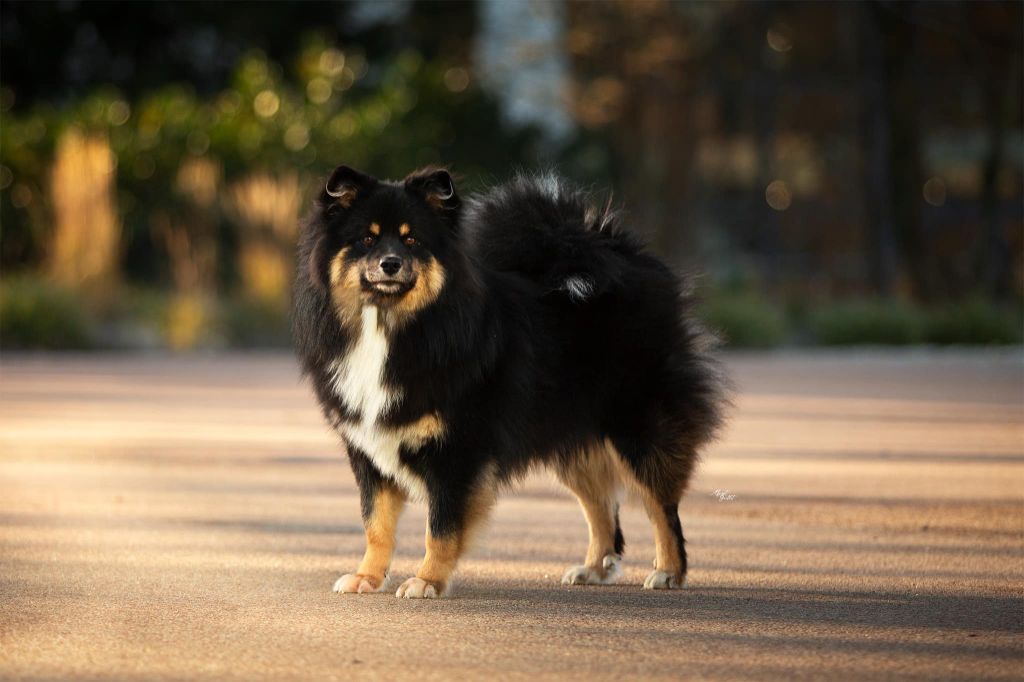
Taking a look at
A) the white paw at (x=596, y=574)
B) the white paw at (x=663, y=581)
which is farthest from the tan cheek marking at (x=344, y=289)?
the white paw at (x=663, y=581)

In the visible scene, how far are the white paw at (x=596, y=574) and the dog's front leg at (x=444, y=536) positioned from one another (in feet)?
2.09

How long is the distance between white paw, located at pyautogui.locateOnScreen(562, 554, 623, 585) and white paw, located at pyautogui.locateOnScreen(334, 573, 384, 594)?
2.65ft

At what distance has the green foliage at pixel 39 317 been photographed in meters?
23.1

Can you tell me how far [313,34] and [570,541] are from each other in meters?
29.2

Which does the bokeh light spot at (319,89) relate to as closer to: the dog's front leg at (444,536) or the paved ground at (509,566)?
the paved ground at (509,566)

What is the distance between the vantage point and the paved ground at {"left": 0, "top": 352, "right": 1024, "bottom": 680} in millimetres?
5387

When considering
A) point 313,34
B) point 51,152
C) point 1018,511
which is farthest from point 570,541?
point 313,34

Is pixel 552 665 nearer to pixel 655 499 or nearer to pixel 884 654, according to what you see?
pixel 884 654

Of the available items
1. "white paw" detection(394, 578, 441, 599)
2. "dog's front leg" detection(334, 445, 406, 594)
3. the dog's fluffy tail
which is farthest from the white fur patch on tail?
"white paw" detection(394, 578, 441, 599)

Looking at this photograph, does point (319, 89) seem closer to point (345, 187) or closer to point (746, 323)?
point (746, 323)

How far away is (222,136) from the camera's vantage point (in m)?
28.5

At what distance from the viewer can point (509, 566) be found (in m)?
7.45

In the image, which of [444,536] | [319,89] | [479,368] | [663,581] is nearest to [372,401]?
[479,368]

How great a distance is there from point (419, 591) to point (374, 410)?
68 centimetres
